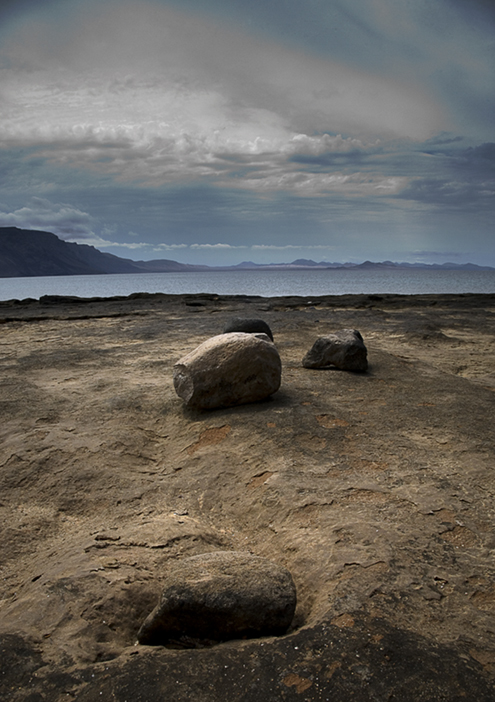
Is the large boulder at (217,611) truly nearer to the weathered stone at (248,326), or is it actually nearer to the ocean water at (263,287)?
the weathered stone at (248,326)

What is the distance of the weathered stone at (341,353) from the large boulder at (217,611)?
12.5 feet

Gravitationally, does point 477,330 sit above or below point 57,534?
above

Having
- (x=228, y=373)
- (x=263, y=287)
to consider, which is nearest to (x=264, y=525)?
(x=228, y=373)

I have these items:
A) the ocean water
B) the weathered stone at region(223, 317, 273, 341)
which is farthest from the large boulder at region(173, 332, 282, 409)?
the ocean water

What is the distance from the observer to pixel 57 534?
3.03m

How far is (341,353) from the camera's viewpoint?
18.5 feet

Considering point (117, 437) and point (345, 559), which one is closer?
point (345, 559)

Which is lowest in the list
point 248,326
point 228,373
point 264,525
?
point 264,525

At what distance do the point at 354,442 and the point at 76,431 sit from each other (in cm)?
242

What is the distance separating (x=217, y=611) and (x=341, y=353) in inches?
157

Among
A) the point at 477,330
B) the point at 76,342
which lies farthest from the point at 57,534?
the point at 477,330

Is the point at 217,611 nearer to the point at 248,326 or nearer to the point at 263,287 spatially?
the point at 248,326

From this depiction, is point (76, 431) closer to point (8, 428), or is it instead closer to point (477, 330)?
point (8, 428)

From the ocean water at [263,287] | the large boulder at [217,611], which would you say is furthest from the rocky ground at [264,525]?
the ocean water at [263,287]
